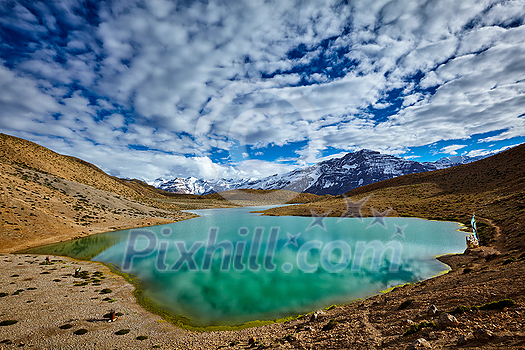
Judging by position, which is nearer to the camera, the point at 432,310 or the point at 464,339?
the point at 464,339

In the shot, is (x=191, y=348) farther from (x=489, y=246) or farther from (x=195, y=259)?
(x=489, y=246)

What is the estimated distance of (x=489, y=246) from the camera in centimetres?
2298

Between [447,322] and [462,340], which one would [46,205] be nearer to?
[447,322]

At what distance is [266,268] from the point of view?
22875 millimetres

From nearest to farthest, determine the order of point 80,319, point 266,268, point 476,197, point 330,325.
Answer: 1. point 330,325
2. point 80,319
3. point 266,268
4. point 476,197

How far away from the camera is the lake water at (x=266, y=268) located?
1547cm

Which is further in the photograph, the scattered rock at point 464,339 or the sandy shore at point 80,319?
the sandy shore at point 80,319

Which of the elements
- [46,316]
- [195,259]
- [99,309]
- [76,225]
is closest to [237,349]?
[99,309]

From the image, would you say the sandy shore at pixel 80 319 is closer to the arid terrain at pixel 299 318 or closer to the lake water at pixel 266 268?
the arid terrain at pixel 299 318

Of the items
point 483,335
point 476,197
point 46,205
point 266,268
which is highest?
point 476,197

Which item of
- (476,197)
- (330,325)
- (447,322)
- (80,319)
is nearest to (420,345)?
(447,322)

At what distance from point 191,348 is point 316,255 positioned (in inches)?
810

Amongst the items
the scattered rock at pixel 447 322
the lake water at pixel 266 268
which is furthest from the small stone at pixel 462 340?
the lake water at pixel 266 268

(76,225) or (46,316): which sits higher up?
(76,225)
